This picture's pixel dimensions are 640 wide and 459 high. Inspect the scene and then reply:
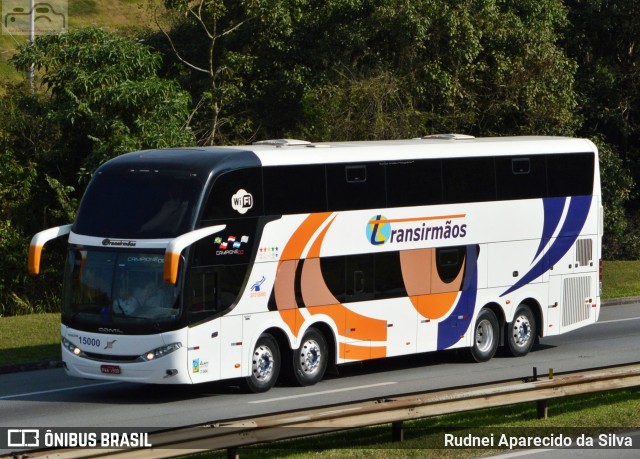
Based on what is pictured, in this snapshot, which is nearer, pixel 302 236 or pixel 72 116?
pixel 302 236

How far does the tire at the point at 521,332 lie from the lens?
22.0 meters

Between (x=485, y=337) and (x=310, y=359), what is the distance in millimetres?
4285

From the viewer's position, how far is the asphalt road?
16016 mm

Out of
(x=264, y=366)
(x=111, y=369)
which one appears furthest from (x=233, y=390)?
(x=111, y=369)

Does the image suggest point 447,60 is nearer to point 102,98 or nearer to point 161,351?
point 102,98

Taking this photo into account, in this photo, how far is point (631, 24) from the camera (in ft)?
136

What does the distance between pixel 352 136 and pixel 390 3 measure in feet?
14.9

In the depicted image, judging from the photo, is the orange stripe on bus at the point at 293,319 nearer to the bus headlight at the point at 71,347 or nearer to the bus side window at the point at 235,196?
the bus side window at the point at 235,196

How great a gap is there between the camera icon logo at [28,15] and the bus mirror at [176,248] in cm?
4493

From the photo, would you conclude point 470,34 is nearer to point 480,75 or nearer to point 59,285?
point 480,75

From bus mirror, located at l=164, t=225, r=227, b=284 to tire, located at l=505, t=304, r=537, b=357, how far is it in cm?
725

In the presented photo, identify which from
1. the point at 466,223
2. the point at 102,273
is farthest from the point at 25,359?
the point at 466,223

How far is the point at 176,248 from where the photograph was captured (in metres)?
16.2

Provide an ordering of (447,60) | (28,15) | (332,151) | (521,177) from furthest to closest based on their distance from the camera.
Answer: (28,15)
(447,60)
(521,177)
(332,151)
